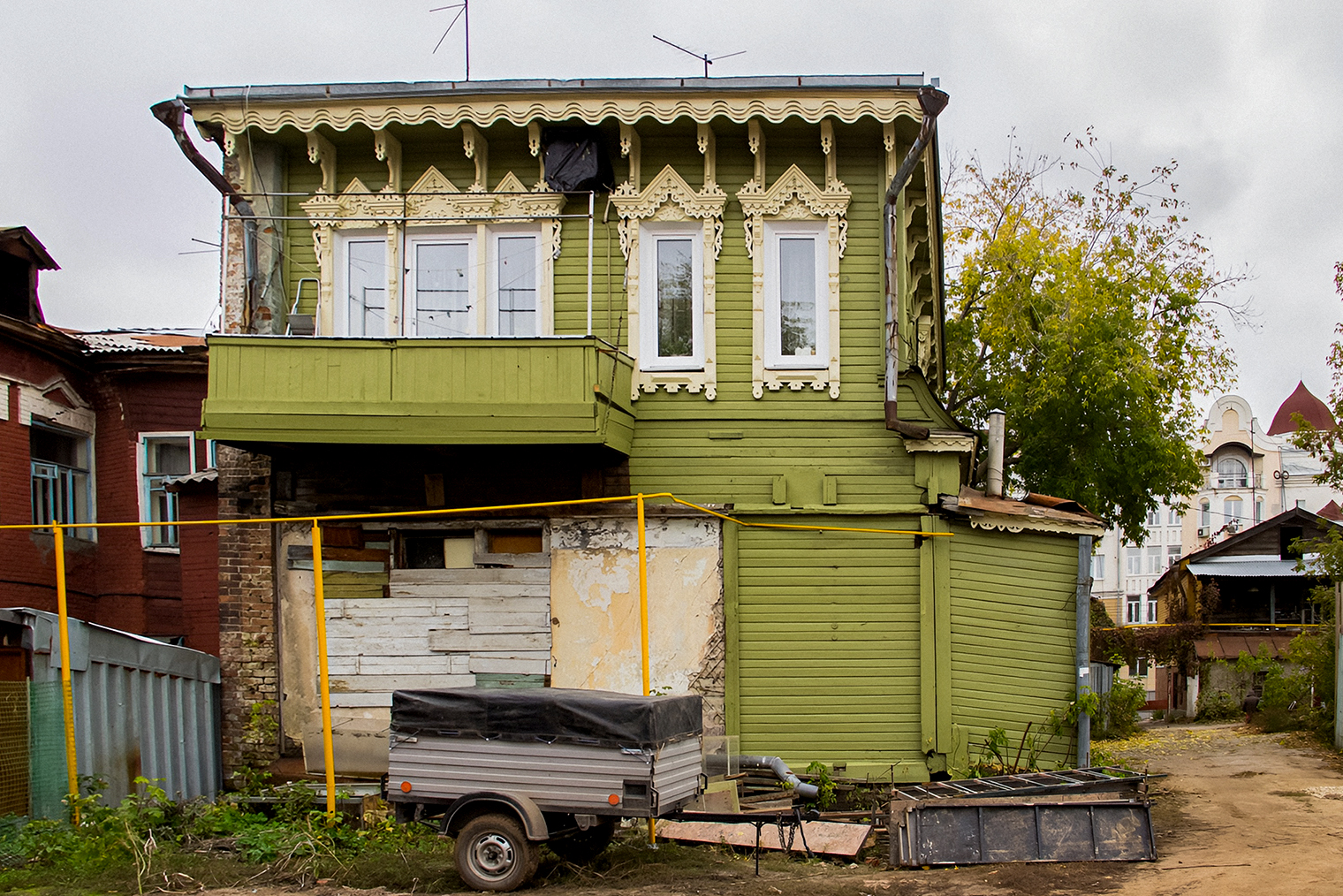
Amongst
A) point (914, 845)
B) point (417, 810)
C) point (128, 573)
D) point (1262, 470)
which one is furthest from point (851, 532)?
point (1262, 470)

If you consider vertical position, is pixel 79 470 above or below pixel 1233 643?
above

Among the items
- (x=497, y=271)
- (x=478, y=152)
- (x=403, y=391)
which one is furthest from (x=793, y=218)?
(x=403, y=391)

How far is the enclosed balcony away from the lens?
12109 millimetres

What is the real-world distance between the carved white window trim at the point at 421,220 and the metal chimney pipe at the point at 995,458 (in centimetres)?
583

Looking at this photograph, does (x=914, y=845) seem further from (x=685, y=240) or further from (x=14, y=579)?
(x=14, y=579)

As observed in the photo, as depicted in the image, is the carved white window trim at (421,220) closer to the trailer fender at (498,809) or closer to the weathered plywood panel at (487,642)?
the weathered plywood panel at (487,642)

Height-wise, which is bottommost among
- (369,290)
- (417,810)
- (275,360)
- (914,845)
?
(914,845)

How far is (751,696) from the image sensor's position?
13242 mm

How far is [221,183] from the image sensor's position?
13531 millimetres

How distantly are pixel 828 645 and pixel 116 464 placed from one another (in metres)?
12.2

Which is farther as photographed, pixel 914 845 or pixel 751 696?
pixel 751 696

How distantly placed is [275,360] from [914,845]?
788 centimetres

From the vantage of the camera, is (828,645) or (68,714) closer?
(68,714)

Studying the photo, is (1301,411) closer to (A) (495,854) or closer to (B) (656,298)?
(B) (656,298)
